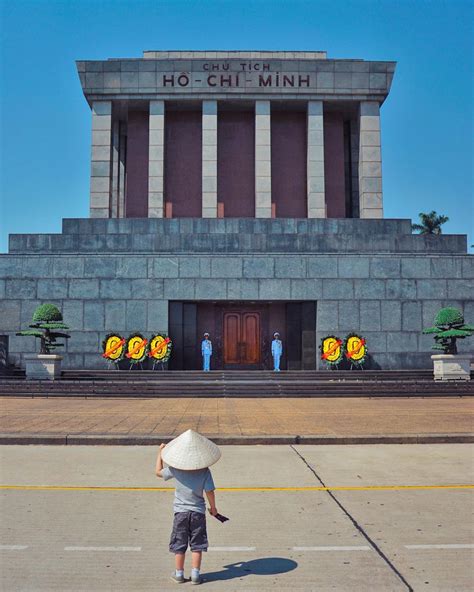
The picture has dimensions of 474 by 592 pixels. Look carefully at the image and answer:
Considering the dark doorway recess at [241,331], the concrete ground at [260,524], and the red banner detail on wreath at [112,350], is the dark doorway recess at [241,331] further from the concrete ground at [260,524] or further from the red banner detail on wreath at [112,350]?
the concrete ground at [260,524]

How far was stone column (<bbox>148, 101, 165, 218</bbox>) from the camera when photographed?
35062 millimetres

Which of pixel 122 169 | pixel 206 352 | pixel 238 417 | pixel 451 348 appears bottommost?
pixel 238 417

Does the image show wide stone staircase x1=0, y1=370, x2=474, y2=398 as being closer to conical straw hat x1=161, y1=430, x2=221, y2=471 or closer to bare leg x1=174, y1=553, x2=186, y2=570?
conical straw hat x1=161, y1=430, x2=221, y2=471

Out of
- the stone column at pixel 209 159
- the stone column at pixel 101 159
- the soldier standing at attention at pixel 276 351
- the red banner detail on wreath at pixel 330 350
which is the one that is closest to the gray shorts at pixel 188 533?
the red banner detail on wreath at pixel 330 350

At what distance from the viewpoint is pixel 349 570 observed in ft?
17.0

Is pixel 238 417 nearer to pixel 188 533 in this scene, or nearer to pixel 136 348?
pixel 188 533

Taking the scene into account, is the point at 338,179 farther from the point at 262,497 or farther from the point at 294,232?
the point at 262,497

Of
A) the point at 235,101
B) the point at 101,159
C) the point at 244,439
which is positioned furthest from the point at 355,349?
the point at 101,159

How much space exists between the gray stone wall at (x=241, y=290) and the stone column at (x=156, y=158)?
674 cm

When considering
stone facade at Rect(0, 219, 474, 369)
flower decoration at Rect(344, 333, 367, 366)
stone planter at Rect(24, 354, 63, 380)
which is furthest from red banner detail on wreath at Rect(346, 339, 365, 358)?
stone planter at Rect(24, 354, 63, 380)

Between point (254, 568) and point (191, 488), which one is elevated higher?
point (191, 488)

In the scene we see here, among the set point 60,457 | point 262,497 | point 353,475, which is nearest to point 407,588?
point 262,497

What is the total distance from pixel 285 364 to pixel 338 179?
13.7 meters

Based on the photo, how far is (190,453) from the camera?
17.0 feet
